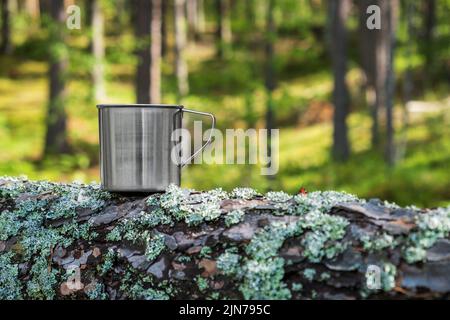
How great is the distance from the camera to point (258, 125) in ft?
91.2

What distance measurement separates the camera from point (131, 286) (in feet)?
8.88

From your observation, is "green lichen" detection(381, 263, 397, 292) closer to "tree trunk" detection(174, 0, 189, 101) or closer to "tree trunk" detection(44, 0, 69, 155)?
"tree trunk" detection(44, 0, 69, 155)

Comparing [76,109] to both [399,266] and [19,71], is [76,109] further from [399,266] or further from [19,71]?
[19,71]

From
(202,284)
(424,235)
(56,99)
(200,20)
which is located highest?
(200,20)

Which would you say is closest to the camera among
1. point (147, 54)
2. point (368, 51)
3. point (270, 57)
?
point (147, 54)

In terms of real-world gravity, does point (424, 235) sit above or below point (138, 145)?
below

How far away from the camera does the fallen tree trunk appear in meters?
2.37

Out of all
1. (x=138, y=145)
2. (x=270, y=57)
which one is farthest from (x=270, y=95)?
(x=138, y=145)

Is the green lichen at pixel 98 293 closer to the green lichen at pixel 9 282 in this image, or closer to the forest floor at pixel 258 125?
the green lichen at pixel 9 282

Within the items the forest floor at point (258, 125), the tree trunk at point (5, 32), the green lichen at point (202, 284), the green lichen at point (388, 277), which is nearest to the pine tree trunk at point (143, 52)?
the forest floor at point (258, 125)

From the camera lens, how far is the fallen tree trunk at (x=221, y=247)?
Result: 2.37m

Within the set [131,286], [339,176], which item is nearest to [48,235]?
[131,286]

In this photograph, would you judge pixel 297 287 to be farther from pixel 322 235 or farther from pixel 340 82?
pixel 340 82

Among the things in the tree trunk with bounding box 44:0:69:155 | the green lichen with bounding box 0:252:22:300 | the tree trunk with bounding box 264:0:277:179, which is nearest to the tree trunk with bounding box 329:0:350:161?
the tree trunk with bounding box 264:0:277:179
